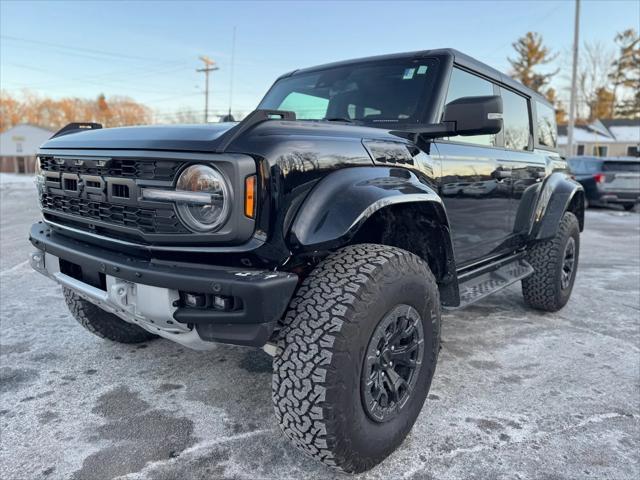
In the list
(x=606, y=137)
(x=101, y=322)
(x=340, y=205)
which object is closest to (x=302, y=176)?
(x=340, y=205)

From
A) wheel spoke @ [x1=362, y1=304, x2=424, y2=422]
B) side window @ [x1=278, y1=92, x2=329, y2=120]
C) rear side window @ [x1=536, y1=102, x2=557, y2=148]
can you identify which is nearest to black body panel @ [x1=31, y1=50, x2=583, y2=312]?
wheel spoke @ [x1=362, y1=304, x2=424, y2=422]

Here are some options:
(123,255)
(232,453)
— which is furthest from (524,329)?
(123,255)

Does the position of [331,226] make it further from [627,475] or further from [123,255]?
[627,475]

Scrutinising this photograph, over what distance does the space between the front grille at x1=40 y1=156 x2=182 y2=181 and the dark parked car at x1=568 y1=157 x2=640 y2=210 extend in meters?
13.5

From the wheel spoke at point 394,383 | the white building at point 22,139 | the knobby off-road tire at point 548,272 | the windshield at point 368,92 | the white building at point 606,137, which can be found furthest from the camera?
the white building at point 22,139

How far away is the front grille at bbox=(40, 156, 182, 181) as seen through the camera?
1.90 m

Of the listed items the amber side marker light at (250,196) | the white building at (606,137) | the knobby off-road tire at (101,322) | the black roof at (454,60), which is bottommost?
the knobby off-road tire at (101,322)

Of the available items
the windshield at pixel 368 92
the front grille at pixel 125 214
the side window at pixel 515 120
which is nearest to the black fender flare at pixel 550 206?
the side window at pixel 515 120

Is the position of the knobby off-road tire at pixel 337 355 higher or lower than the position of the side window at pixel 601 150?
lower

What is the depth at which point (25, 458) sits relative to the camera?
212 cm

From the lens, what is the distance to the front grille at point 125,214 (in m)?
1.91

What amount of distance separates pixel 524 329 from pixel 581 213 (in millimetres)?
1646

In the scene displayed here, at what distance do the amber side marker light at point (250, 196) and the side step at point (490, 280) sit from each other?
154 centimetres

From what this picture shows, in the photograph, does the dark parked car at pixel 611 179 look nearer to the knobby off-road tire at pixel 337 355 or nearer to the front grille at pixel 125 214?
the knobby off-road tire at pixel 337 355
